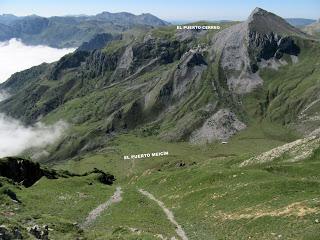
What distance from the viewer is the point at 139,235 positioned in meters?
49.1

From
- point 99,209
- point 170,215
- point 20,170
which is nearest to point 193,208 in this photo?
point 170,215

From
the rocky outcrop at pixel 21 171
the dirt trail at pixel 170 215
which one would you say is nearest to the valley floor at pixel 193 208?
the dirt trail at pixel 170 215

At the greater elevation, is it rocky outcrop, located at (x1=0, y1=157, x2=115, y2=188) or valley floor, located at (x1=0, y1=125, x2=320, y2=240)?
valley floor, located at (x1=0, y1=125, x2=320, y2=240)

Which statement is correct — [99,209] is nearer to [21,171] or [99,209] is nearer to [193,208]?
[193,208]

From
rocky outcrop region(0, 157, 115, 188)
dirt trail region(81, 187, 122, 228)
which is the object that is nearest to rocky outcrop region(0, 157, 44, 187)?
rocky outcrop region(0, 157, 115, 188)

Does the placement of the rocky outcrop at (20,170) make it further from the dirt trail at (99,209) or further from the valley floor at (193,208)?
the dirt trail at (99,209)

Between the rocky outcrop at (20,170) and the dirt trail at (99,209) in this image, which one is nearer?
the dirt trail at (99,209)

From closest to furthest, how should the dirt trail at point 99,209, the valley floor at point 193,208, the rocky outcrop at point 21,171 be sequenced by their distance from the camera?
the valley floor at point 193,208 < the dirt trail at point 99,209 < the rocky outcrop at point 21,171

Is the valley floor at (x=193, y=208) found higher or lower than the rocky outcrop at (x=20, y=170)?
higher

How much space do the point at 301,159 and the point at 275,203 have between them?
33010 mm

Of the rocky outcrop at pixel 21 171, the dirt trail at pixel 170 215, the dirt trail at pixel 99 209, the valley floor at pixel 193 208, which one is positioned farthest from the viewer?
the rocky outcrop at pixel 21 171

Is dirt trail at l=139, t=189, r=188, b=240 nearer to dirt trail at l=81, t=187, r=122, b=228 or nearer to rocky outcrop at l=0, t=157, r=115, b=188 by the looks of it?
dirt trail at l=81, t=187, r=122, b=228

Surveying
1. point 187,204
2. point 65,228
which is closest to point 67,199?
point 187,204

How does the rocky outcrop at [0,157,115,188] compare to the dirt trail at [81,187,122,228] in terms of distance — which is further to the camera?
the rocky outcrop at [0,157,115,188]
